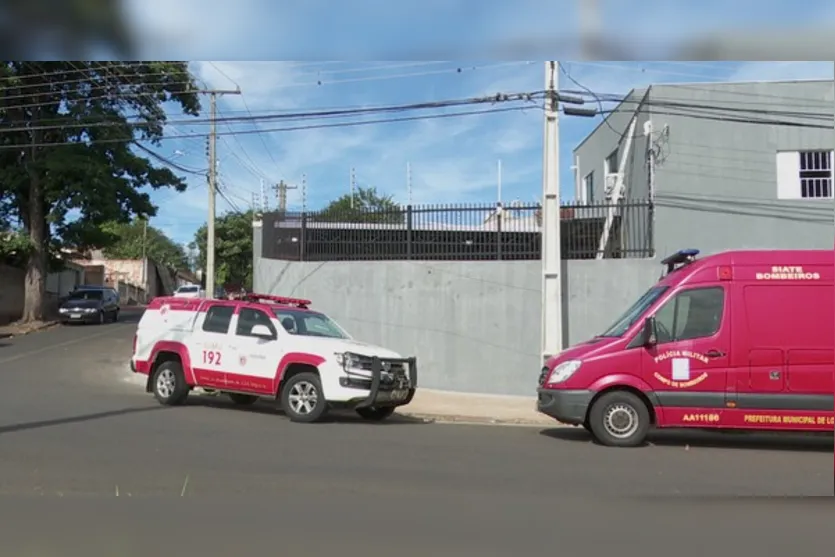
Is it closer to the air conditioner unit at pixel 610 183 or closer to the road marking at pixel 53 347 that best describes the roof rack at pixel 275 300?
the air conditioner unit at pixel 610 183

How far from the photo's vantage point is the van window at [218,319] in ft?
40.5

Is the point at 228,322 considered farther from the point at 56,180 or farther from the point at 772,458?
the point at 56,180

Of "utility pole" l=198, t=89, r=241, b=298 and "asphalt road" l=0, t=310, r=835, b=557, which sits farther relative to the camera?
"utility pole" l=198, t=89, r=241, b=298

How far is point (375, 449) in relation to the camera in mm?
8922

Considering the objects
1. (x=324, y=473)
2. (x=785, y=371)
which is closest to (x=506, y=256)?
(x=785, y=371)

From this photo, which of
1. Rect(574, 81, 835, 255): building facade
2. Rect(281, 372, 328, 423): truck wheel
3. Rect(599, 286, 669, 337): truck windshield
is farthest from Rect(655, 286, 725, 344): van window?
Rect(574, 81, 835, 255): building facade

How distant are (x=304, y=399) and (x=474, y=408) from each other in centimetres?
390

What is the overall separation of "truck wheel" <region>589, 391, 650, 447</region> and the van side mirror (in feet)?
2.33

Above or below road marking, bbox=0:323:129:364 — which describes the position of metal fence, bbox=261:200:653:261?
above

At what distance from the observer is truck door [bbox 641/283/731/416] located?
31.6 ft

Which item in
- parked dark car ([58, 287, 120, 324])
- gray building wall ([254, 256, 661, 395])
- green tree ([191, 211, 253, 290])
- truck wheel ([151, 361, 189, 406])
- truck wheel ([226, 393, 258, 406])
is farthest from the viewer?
green tree ([191, 211, 253, 290])

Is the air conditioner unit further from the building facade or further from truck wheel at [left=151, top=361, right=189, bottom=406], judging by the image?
truck wheel at [left=151, top=361, right=189, bottom=406]

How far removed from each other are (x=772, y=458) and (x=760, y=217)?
8.54 m

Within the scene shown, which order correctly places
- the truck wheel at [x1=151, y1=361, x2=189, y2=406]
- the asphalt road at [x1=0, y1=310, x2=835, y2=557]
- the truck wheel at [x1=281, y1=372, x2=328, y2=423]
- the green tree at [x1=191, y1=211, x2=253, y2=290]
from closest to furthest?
the asphalt road at [x1=0, y1=310, x2=835, y2=557] < the truck wheel at [x1=281, y1=372, x2=328, y2=423] < the truck wheel at [x1=151, y1=361, x2=189, y2=406] < the green tree at [x1=191, y1=211, x2=253, y2=290]
